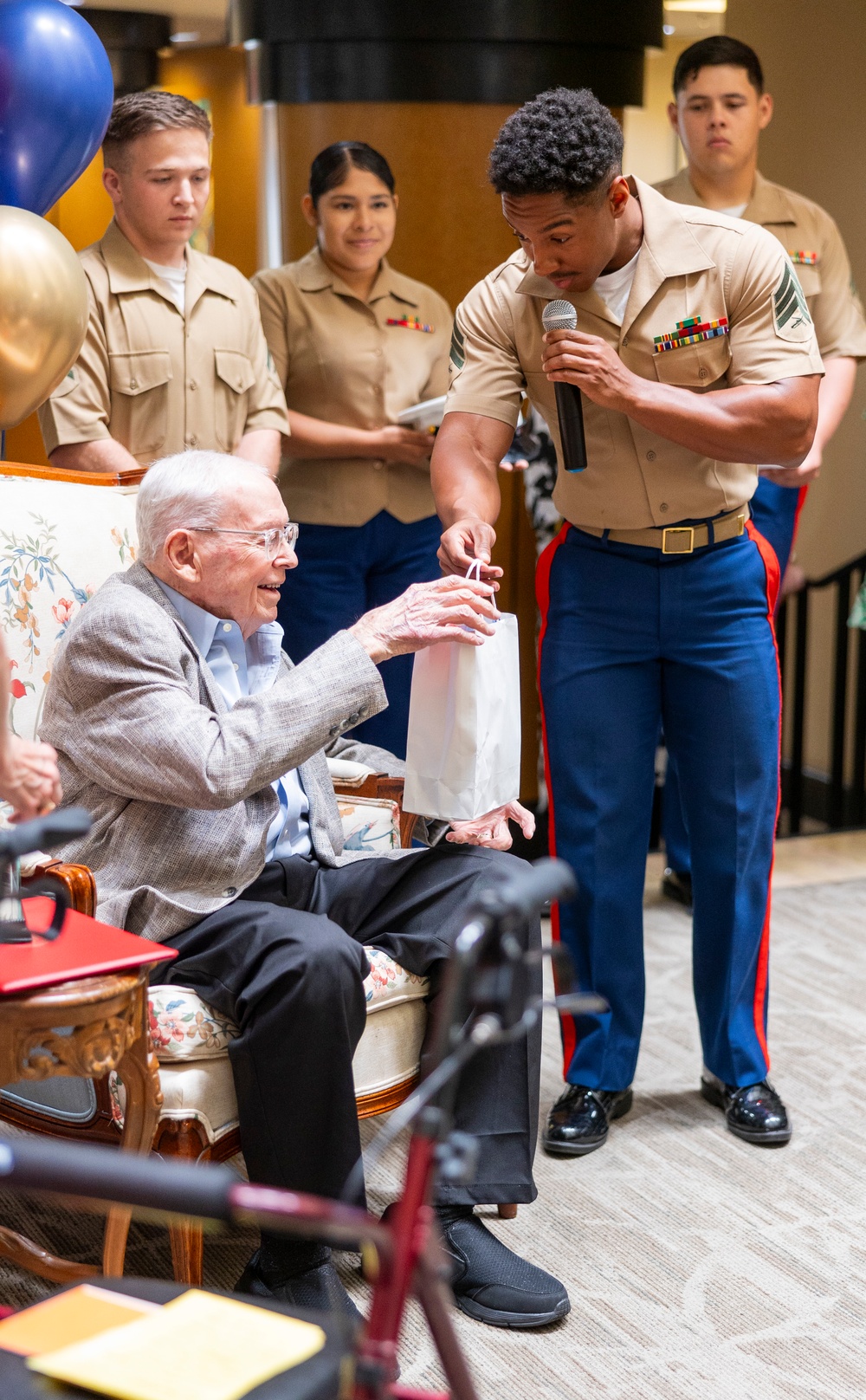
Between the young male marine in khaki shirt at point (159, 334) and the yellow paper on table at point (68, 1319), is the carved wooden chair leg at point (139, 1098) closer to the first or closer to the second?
the yellow paper on table at point (68, 1319)

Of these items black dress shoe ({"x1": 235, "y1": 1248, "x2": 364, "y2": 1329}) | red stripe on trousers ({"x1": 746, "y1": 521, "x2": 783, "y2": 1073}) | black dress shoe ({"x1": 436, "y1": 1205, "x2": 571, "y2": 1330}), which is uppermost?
red stripe on trousers ({"x1": 746, "y1": 521, "x2": 783, "y2": 1073})

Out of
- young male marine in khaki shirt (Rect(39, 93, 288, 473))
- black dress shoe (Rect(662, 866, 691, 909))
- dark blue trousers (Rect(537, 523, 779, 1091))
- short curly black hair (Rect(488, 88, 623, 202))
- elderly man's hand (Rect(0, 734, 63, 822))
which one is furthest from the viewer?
black dress shoe (Rect(662, 866, 691, 909))

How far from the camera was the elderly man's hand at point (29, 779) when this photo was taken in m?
1.41

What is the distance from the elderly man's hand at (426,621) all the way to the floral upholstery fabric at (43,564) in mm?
562

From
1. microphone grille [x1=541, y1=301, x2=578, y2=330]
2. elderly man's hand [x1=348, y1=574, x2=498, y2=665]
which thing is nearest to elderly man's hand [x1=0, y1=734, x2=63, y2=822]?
elderly man's hand [x1=348, y1=574, x2=498, y2=665]

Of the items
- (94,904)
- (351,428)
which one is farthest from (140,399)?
(94,904)

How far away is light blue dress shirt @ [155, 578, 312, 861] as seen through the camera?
1921 mm

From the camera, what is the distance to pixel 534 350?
2291mm

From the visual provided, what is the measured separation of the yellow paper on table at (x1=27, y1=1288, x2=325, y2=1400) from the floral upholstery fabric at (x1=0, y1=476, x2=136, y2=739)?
1.25 m

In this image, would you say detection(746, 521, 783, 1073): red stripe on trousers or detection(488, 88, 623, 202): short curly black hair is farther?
detection(746, 521, 783, 1073): red stripe on trousers

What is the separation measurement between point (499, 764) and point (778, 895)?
1.96m

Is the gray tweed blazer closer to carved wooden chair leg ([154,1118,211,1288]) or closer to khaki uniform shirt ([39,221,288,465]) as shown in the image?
carved wooden chair leg ([154,1118,211,1288])

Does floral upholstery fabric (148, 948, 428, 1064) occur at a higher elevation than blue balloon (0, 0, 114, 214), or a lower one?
lower

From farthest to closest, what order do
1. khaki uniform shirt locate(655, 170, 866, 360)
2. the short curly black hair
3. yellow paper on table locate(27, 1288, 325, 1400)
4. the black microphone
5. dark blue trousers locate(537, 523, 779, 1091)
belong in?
khaki uniform shirt locate(655, 170, 866, 360) → dark blue trousers locate(537, 523, 779, 1091) → the black microphone → the short curly black hair → yellow paper on table locate(27, 1288, 325, 1400)
